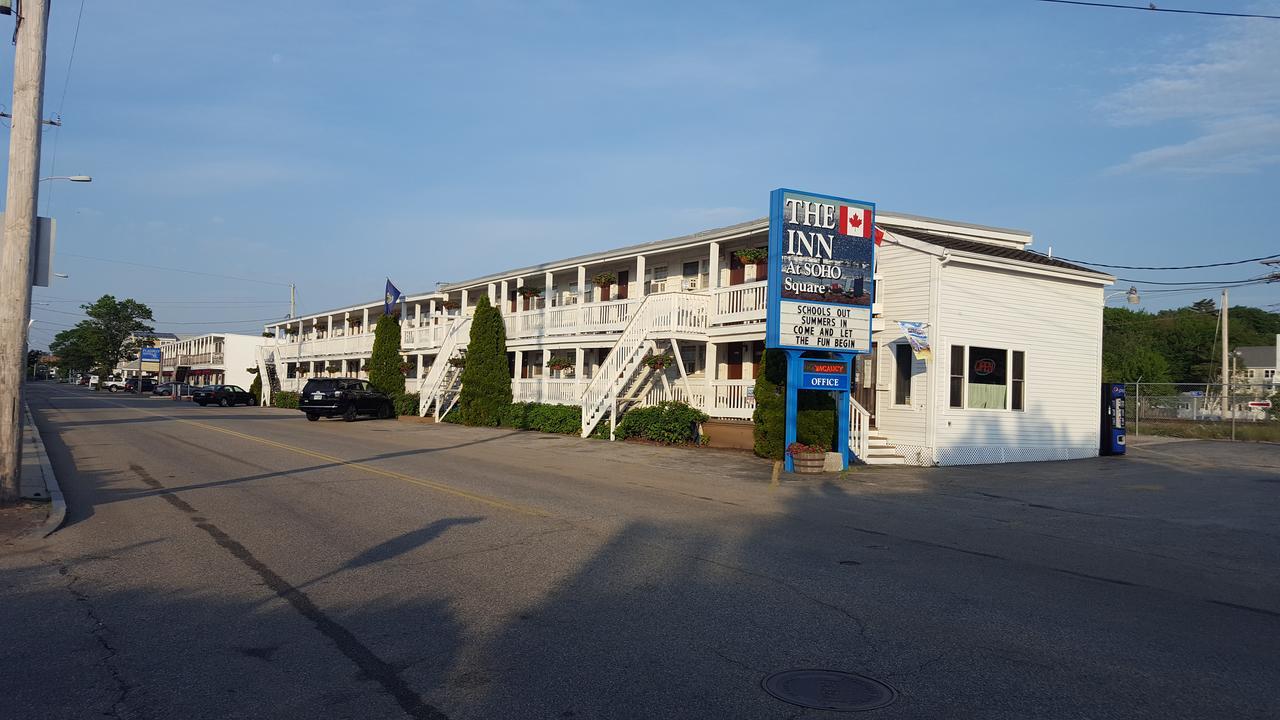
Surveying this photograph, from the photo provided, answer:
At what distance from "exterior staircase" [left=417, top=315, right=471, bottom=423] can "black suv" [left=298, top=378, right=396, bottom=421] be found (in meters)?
2.14

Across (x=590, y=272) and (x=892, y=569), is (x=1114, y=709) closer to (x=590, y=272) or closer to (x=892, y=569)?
(x=892, y=569)

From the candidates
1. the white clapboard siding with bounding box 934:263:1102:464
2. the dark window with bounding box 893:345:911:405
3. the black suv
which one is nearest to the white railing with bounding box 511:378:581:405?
the black suv

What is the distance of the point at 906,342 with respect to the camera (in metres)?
21.4

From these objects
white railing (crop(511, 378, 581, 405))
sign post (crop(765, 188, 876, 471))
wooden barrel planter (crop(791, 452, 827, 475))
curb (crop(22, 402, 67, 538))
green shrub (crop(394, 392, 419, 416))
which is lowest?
curb (crop(22, 402, 67, 538))

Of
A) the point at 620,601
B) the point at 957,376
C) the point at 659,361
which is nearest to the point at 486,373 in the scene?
the point at 659,361

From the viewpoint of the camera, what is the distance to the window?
69.1ft

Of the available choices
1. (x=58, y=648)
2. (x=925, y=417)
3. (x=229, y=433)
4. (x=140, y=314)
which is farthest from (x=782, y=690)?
(x=140, y=314)

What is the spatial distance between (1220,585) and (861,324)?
37.1 ft

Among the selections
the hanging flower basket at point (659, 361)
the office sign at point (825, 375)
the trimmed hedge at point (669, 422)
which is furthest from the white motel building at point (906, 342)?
the office sign at point (825, 375)

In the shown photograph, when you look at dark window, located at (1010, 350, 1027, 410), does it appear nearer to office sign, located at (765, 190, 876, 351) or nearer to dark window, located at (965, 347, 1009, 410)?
dark window, located at (965, 347, 1009, 410)

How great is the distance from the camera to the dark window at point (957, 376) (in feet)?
68.9

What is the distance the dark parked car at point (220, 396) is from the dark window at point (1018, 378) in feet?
171

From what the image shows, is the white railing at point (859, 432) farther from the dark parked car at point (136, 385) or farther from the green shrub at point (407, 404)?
the dark parked car at point (136, 385)

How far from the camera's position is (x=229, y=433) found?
28.1 metres
